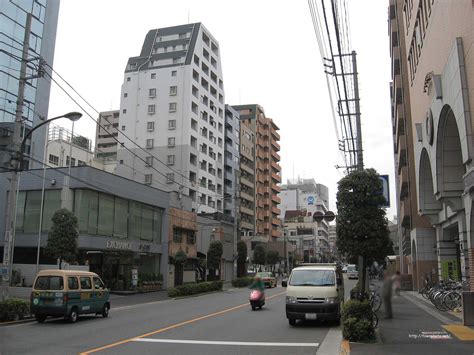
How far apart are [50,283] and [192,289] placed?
19.3m

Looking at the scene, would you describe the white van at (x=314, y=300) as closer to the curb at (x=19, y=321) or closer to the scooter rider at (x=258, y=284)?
the scooter rider at (x=258, y=284)

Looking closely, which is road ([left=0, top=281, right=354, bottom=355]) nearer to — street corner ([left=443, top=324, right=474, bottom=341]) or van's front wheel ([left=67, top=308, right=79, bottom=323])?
van's front wheel ([left=67, top=308, right=79, bottom=323])

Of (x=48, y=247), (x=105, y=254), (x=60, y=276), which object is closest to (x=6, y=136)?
(x=105, y=254)

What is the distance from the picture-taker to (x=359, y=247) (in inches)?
565

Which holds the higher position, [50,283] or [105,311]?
[50,283]

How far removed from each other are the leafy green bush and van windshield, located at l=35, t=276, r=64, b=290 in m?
11.7

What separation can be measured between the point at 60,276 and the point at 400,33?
1572 inches

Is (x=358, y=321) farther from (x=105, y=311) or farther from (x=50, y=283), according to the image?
(x=105, y=311)

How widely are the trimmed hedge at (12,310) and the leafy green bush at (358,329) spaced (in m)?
13.1

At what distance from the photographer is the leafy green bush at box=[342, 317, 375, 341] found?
38.1ft

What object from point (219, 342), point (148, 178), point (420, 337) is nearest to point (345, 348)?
point (420, 337)

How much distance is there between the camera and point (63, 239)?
27.3 meters

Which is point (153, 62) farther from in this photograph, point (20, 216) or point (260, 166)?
point (20, 216)

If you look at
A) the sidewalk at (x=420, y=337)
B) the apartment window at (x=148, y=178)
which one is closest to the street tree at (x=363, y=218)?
the sidewalk at (x=420, y=337)
